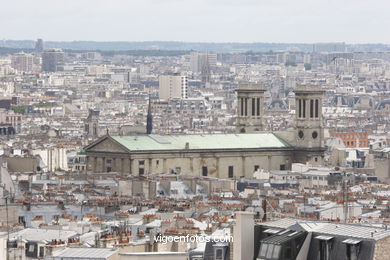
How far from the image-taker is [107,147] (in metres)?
73.6

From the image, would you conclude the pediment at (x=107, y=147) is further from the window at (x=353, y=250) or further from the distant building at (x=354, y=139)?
the window at (x=353, y=250)

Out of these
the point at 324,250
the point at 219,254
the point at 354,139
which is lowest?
the point at 354,139

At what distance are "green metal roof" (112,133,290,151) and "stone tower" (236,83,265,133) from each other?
3074 mm

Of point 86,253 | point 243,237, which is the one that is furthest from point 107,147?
point 243,237

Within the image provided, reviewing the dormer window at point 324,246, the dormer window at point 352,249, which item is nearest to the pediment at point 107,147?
the dormer window at point 324,246

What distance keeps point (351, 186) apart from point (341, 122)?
103 meters

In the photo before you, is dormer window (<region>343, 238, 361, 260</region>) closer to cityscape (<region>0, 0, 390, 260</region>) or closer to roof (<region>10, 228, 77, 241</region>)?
cityscape (<region>0, 0, 390, 260</region>)

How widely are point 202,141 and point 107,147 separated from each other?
157 inches

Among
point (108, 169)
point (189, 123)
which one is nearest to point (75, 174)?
point (108, 169)

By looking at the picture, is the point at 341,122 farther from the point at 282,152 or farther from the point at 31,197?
the point at 31,197

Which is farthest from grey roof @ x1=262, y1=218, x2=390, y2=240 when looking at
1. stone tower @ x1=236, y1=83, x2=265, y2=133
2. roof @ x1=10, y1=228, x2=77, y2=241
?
stone tower @ x1=236, y1=83, x2=265, y2=133

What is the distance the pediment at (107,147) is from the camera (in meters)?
72.9

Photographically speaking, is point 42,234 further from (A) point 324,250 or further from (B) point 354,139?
(B) point 354,139

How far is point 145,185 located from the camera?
5972 centimetres
